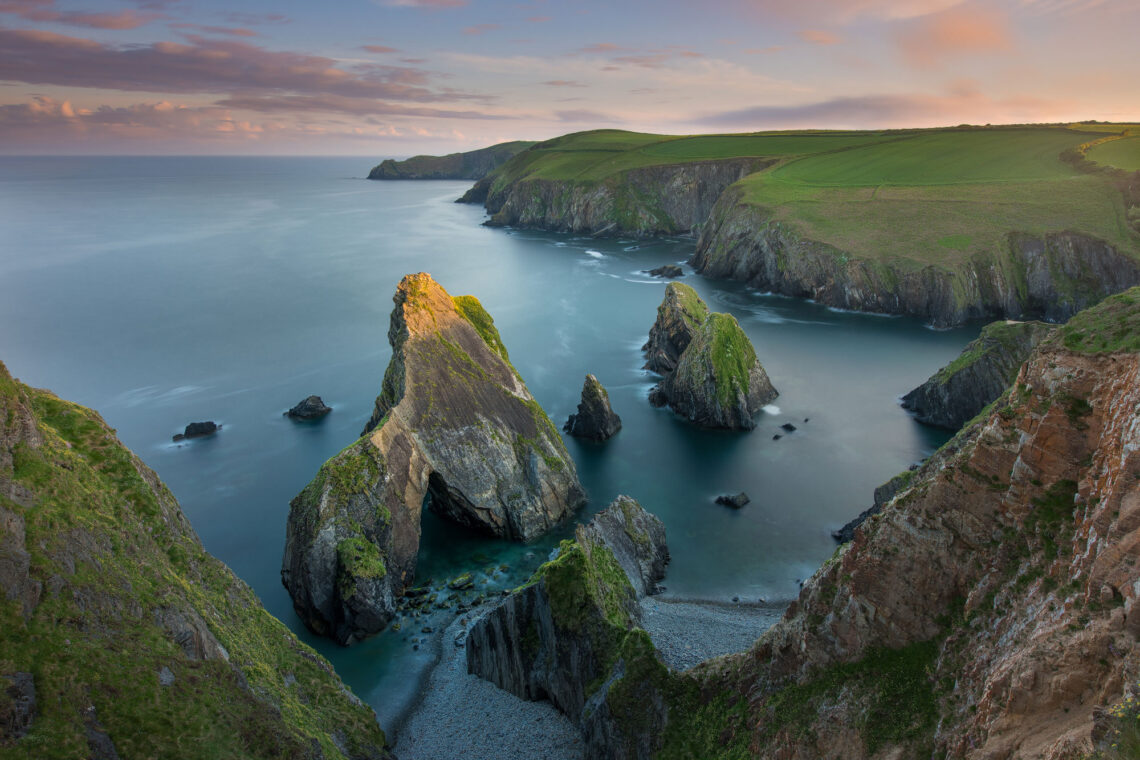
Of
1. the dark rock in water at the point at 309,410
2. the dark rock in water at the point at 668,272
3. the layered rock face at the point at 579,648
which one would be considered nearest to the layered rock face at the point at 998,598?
the layered rock face at the point at 579,648

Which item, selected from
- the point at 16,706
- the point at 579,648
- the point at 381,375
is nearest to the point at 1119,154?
the point at 381,375

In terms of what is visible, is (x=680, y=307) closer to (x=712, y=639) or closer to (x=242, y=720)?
(x=712, y=639)

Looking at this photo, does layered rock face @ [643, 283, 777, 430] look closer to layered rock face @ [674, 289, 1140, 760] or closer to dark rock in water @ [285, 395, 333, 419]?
dark rock in water @ [285, 395, 333, 419]

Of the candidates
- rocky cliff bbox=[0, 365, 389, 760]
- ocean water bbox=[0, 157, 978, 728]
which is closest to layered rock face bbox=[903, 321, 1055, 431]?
ocean water bbox=[0, 157, 978, 728]

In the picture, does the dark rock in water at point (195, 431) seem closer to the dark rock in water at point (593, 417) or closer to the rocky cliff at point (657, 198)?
the dark rock in water at point (593, 417)

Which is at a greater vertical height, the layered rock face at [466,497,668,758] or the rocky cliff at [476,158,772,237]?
the rocky cliff at [476,158,772,237]

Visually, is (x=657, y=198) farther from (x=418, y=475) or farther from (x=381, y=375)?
(x=418, y=475)

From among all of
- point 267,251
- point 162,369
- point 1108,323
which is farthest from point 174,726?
point 267,251
